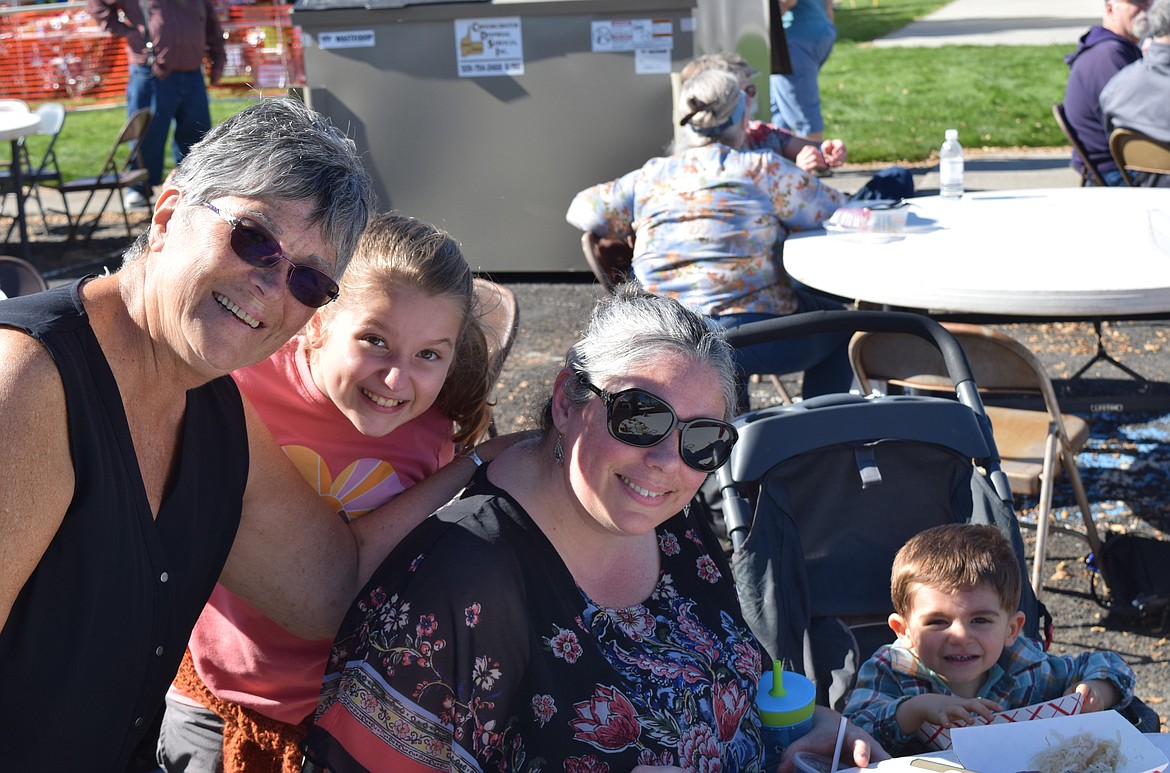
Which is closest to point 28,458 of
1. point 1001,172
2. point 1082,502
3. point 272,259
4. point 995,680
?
point 272,259

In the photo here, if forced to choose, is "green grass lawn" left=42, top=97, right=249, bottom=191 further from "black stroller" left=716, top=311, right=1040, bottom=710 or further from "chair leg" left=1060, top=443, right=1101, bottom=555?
"black stroller" left=716, top=311, right=1040, bottom=710

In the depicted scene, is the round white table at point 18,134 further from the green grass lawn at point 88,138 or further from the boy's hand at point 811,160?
the boy's hand at point 811,160

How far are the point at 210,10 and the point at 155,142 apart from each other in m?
1.35

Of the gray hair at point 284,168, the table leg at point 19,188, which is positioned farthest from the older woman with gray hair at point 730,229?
the table leg at point 19,188

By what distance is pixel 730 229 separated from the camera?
4797mm

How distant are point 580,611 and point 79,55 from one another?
19.0 metres

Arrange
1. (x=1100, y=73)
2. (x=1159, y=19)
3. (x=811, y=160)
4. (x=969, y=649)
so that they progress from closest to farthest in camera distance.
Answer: (x=969, y=649) → (x=811, y=160) → (x=1159, y=19) → (x=1100, y=73)

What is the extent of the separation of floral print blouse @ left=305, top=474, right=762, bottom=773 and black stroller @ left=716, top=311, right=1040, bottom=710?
2.43ft

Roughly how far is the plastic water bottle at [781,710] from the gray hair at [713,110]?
327 cm

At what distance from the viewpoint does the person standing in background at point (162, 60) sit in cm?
1002

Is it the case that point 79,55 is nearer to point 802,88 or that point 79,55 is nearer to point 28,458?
point 802,88

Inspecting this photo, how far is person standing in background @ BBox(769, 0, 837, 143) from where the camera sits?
971 cm

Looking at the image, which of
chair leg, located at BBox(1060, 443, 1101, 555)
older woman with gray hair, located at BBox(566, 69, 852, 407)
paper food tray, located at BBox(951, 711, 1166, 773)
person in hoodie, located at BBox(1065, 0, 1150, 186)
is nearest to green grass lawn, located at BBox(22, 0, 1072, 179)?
older woman with gray hair, located at BBox(566, 69, 852, 407)

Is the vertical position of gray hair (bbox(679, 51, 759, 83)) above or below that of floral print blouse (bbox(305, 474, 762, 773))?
above
